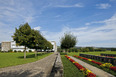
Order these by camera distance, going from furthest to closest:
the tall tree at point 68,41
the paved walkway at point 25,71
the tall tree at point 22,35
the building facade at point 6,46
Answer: the building facade at point 6,46 < the tall tree at point 68,41 < the tall tree at point 22,35 < the paved walkway at point 25,71

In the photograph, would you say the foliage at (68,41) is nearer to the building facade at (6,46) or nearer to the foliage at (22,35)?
the foliage at (22,35)

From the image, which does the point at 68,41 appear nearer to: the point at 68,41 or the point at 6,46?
the point at 68,41

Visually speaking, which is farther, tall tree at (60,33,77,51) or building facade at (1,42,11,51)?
building facade at (1,42,11,51)

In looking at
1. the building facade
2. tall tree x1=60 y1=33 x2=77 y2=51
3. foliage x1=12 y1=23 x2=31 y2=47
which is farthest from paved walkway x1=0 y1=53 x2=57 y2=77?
the building facade

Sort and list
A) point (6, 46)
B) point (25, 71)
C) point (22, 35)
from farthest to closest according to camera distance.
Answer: point (6, 46) < point (22, 35) < point (25, 71)

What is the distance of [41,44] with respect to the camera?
100ft

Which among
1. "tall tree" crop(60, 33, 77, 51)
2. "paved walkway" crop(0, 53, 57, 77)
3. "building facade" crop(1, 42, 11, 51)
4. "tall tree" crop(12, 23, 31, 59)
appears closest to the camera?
"paved walkway" crop(0, 53, 57, 77)

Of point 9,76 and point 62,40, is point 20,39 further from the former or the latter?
point 62,40

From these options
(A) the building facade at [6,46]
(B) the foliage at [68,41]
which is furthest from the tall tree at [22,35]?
(A) the building facade at [6,46]

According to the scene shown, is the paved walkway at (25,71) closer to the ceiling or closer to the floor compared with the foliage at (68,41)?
closer to the floor

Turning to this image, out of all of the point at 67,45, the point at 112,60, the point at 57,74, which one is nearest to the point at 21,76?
the point at 57,74

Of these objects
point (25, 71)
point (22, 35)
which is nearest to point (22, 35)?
point (22, 35)

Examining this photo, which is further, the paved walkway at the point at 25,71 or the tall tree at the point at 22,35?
the tall tree at the point at 22,35

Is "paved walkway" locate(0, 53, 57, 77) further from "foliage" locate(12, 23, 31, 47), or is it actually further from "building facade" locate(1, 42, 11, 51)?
"building facade" locate(1, 42, 11, 51)
